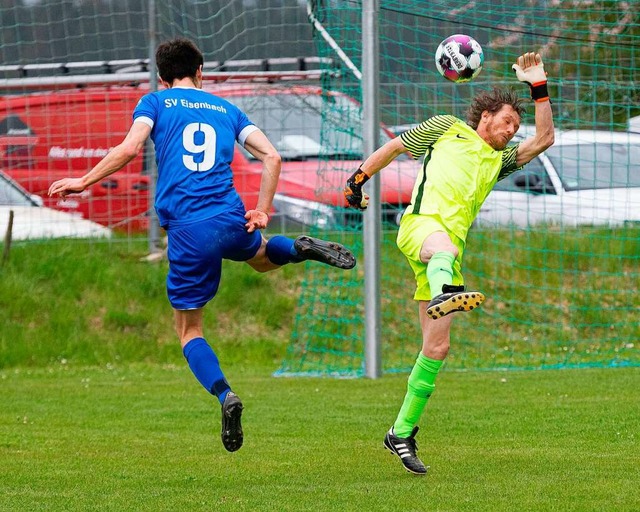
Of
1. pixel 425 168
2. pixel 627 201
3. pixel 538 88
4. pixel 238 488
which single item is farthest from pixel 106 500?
pixel 627 201

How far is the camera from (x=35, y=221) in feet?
48.8

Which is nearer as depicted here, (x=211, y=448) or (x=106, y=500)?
(x=106, y=500)

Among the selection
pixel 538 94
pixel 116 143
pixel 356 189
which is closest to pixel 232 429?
pixel 356 189

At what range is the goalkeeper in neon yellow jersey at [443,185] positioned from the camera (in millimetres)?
6715

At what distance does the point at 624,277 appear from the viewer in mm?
13883

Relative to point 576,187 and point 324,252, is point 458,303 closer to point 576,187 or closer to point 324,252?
point 324,252

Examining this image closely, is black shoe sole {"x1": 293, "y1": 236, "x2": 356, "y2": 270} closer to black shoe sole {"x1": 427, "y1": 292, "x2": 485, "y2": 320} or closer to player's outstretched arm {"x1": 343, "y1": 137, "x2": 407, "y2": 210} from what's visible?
player's outstretched arm {"x1": 343, "y1": 137, "x2": 407, "y2": 210}

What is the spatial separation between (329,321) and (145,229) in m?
3.06

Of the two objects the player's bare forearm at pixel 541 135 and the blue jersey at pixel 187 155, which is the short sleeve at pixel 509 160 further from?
the blue jersey at pixel 187 155

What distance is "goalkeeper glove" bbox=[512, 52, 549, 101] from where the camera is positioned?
274 inches

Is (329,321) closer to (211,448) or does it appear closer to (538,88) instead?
(211,448)

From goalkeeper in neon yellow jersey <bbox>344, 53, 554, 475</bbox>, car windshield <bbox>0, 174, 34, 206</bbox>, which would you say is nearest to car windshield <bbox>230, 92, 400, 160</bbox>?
car windshield <bbox>0, 174, 34, 206</bbox>

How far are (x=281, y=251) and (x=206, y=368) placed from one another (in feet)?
2.59

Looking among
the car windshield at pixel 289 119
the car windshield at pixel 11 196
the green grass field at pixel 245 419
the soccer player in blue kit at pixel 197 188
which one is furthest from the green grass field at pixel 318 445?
the car windshield at pixel 289 119
